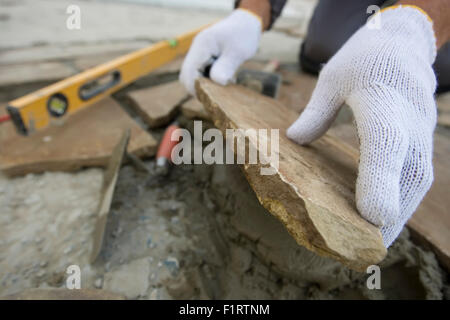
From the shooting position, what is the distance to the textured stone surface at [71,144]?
1424mm

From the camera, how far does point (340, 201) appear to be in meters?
0.76

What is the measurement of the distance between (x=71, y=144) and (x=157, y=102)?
62cm

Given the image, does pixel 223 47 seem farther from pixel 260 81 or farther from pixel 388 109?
pixel 388 109

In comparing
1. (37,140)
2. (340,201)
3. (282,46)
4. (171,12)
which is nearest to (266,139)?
(340,201)

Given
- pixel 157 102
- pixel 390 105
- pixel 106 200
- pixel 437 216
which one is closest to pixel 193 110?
pixel 157 102

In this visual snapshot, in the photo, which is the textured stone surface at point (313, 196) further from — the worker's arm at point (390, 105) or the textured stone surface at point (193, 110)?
the textured stone surface at point (193, 110)

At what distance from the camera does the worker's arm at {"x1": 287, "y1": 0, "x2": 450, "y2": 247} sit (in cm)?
74

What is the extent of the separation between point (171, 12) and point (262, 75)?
10.2 ft

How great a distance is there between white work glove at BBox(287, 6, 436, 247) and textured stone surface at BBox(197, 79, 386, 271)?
9 cm

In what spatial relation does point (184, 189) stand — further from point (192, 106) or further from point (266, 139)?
point (266, 139)

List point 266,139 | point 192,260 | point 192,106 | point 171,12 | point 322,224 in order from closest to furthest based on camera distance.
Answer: point 322,224, point 266,139, point 192,260, point 192,106, point 171,12

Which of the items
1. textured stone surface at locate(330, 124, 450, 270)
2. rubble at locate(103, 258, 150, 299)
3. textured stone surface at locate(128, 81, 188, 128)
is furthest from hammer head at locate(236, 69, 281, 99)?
rubble at locate(103, 258, 150, 299)

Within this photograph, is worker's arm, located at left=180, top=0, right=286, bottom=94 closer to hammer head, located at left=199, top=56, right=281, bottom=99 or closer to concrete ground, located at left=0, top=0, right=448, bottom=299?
hammer head, located at left=199, top=56, right=281, bottom=99

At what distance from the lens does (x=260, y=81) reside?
179 centimetres
